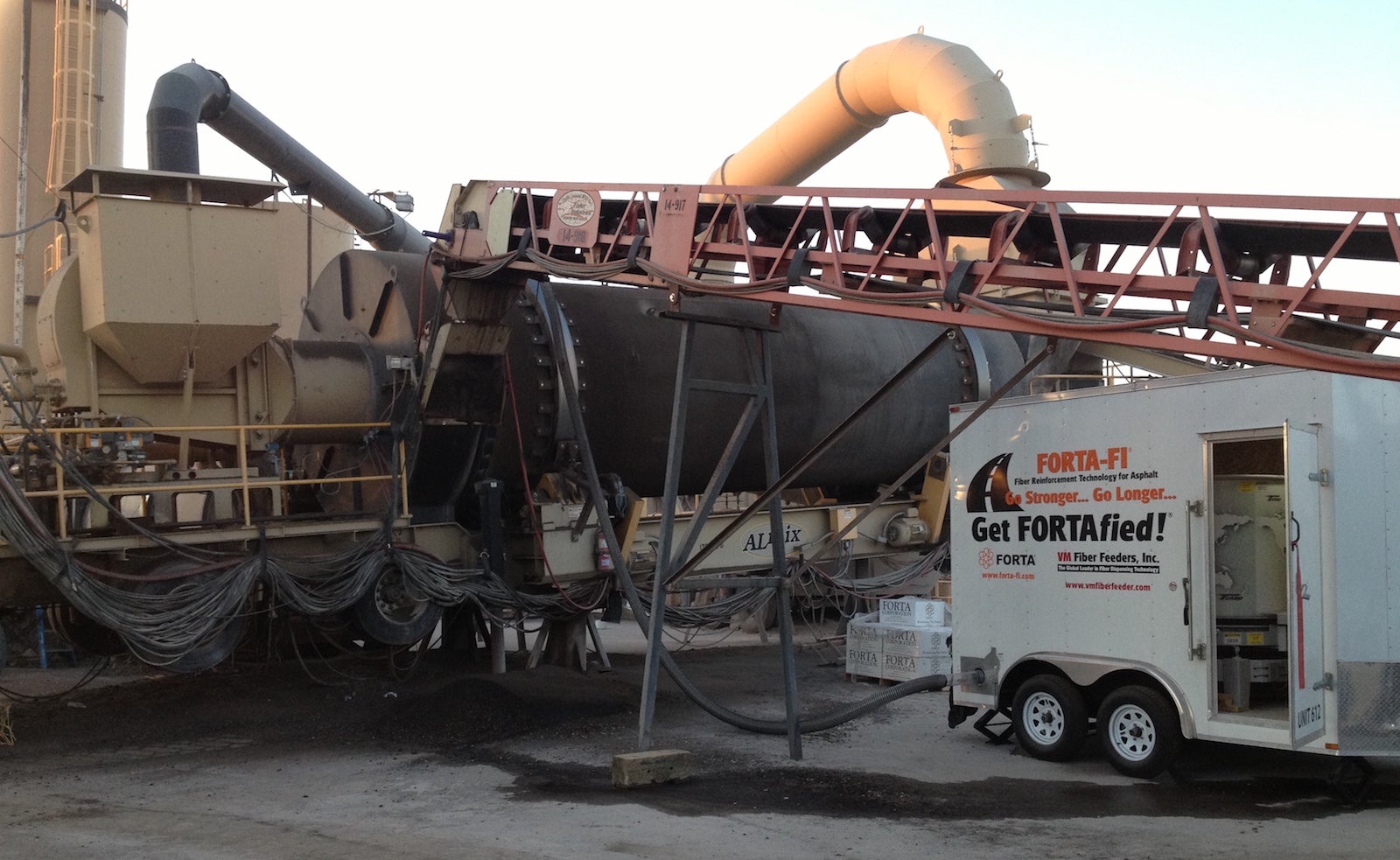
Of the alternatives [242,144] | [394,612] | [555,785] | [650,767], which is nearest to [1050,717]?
[650,767]

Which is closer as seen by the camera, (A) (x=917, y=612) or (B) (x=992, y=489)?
(B) (x=992, y=489)

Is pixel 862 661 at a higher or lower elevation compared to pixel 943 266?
lower

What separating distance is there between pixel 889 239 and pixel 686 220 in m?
2.11

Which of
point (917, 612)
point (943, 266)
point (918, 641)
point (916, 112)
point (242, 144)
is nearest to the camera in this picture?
point (943, 266)

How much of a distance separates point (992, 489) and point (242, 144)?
1212cm

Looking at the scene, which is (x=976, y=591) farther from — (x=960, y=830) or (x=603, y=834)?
(x=603, y=834)

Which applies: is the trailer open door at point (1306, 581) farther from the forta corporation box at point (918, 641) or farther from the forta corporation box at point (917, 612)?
the forta corporation box at point (917, 612)

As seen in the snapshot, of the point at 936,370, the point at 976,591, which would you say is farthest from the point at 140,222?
the point at 936,370

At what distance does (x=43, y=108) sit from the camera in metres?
21.4

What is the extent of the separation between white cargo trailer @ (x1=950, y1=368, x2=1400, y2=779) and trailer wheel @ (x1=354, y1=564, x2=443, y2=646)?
5070 mm

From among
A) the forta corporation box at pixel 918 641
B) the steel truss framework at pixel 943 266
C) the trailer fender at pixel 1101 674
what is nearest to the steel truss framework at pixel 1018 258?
the steel truss framework at pixel 943 266

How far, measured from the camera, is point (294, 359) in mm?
12719

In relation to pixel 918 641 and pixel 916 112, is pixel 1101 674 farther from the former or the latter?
pixel 916 112

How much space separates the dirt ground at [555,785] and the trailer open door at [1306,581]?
0.73 m
